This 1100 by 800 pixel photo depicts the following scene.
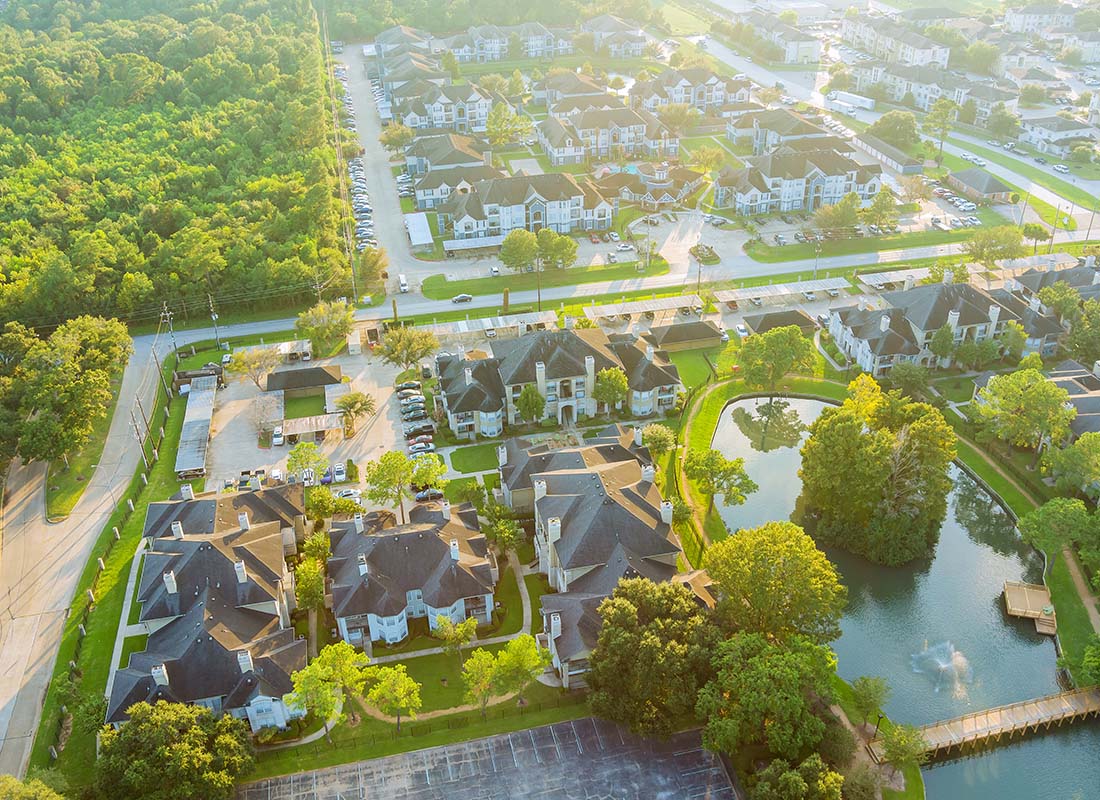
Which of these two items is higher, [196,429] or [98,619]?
[196,429]

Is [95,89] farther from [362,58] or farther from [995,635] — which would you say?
[995,635]

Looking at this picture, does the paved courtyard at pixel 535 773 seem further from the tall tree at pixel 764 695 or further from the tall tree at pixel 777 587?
the tall tree at pixel 777 587

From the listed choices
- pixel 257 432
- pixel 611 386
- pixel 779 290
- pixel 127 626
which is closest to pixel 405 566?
pixel 127 626

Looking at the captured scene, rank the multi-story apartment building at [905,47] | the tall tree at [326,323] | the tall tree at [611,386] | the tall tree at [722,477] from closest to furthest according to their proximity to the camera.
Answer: the tall tree at [722,477] < the tall tree at [611,386] < the tall tree at [326,323] < the multi-story apartment building at [905,47]

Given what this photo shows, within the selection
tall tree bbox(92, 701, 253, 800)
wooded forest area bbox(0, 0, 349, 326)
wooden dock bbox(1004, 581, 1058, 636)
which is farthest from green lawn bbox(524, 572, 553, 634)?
wooded forest area bbox(0, 0, 349, 326)

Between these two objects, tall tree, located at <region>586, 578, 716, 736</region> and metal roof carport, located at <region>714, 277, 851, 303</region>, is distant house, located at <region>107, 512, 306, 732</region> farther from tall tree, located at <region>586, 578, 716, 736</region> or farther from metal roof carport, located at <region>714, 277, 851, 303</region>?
metal roof carport, located at <region>714, 277, 851, 303</region>

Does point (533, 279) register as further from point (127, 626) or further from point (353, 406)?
point (127, 626)

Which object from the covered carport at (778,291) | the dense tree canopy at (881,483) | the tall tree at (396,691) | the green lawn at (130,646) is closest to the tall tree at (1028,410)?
the dense tree canopy at (881,483)

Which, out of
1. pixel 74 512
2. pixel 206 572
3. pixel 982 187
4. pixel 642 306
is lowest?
pixel 642 306
